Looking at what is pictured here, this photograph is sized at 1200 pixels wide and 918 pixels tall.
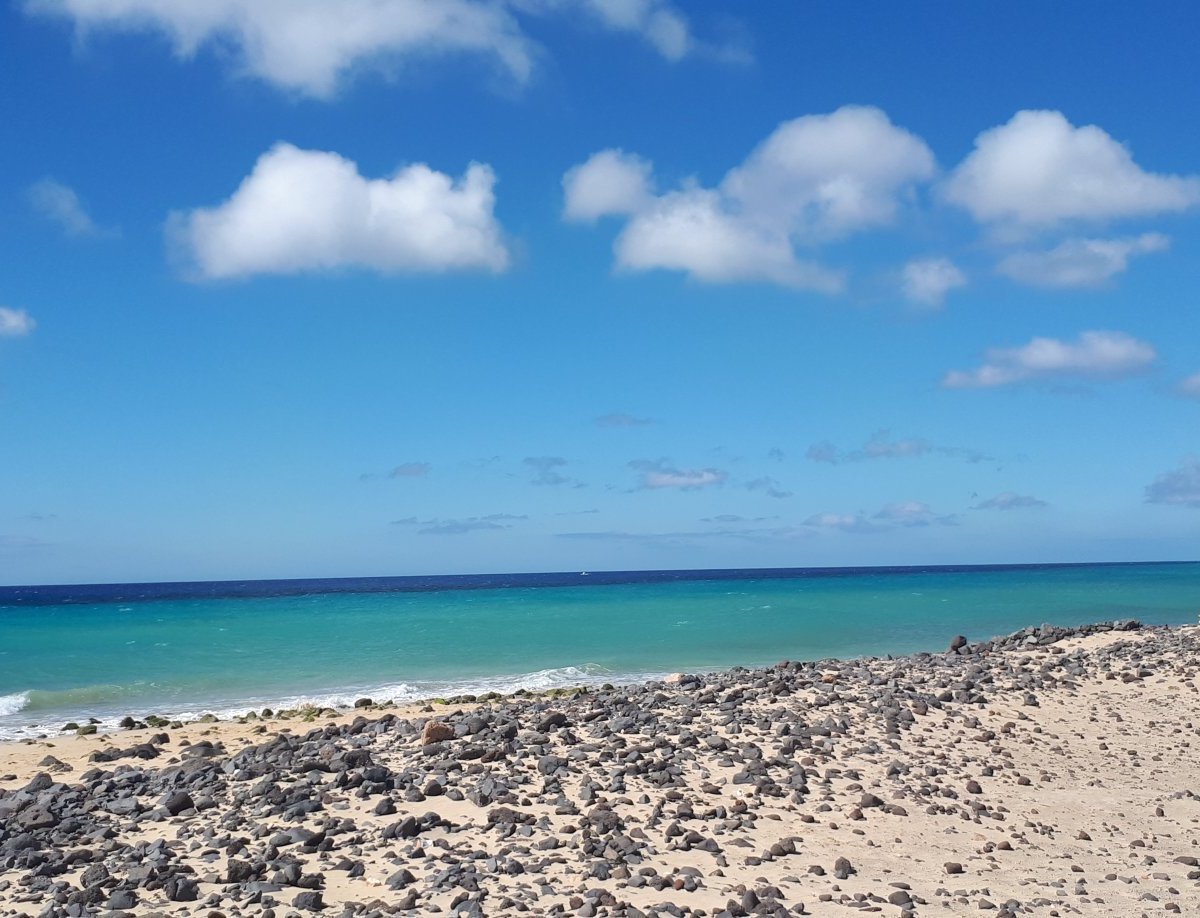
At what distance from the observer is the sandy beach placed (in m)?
7.18

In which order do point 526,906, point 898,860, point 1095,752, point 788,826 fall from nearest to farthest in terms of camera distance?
point 526,906
point 898,860
point 788,826
point 1095,752

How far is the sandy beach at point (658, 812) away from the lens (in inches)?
283

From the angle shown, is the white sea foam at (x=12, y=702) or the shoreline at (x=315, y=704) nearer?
the shoreline at (x=315, y=704)

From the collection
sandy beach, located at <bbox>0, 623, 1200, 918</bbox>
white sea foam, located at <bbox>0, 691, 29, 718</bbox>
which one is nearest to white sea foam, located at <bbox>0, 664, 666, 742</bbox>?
white sea foam, located at <bbox>0, 691, 29, 718</bbox>

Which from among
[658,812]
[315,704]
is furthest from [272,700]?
[658,812]

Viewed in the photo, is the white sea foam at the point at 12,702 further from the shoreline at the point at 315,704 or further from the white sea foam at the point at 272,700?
the shoreline at the point at 315,704

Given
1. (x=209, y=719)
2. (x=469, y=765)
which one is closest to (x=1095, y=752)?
(x=469, y=765)

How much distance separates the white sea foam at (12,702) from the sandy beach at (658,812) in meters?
8.10

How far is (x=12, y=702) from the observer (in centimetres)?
2116

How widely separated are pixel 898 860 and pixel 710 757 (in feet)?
8.52

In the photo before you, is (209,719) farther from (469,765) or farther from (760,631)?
(760,631)

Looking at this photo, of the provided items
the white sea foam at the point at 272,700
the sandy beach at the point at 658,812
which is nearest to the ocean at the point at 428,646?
the white sea foam at the point at 272,700

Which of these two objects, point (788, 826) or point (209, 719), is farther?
point (209, 719)

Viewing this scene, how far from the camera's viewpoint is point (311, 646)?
1332 inches
